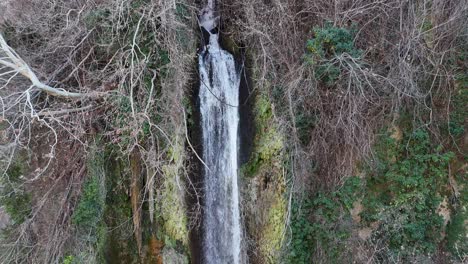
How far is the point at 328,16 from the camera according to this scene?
18.8ft

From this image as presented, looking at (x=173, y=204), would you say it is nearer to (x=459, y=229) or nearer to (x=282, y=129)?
(x=282, y=129)

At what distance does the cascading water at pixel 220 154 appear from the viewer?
627 centimetres

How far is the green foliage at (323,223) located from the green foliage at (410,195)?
44 cm

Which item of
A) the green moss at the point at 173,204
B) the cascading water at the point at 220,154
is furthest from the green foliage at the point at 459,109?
the green moss at the point at 173,204

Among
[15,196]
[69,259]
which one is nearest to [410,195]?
[69,259]

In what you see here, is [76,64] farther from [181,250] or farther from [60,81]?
[181,250]

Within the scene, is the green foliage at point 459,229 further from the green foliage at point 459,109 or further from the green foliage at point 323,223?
the green foliage at point 323,223

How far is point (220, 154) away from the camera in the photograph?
6320 millimetres

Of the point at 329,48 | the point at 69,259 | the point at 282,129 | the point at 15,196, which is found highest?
the point at 329,48

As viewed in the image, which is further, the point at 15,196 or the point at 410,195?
the point at 15,196

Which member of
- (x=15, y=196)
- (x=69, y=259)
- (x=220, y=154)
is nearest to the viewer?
(x=69, y=259)

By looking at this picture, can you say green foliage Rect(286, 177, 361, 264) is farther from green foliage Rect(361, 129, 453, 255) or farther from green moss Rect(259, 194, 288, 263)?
green foliage Rect(361, 129, 453, 255)

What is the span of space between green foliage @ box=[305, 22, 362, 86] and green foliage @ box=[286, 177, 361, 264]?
1739 mm

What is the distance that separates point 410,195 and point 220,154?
3.12m
